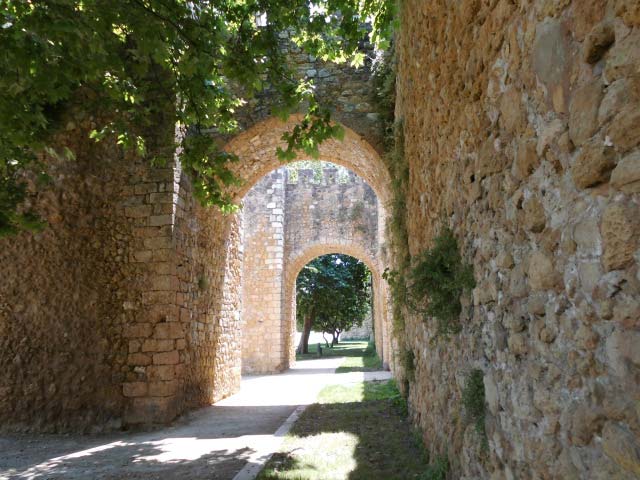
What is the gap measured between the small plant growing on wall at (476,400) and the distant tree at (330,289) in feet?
68.6

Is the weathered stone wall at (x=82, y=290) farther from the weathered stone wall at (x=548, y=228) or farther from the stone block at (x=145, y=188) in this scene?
the weathered stone wall at (x=548, y=228)

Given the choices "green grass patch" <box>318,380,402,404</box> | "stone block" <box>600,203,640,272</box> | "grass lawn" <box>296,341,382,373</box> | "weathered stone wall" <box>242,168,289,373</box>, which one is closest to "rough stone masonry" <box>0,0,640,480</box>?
"stone block" <box>600,203,640,272</box>

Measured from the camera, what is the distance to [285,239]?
1669 centimetres

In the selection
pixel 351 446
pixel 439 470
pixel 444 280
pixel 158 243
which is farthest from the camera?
pixel 158 243

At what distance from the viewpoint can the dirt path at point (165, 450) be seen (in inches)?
179

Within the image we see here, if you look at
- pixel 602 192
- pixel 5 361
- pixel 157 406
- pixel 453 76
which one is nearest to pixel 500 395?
pixel 602 192

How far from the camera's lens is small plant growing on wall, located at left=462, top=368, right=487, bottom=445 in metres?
2.50

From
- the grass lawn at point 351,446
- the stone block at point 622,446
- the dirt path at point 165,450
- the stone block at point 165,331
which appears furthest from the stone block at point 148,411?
the stone block at point 622,446

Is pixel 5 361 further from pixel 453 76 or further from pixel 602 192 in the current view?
pixel 602 192

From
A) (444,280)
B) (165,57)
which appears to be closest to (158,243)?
(165,57)

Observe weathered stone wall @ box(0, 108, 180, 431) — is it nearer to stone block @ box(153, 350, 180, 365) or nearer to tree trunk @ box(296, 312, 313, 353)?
stone block @ box(153, 350, 180, 365)

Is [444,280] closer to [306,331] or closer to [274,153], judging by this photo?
[274,153]

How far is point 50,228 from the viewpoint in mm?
6883

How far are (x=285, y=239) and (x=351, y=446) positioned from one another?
1184 cm
